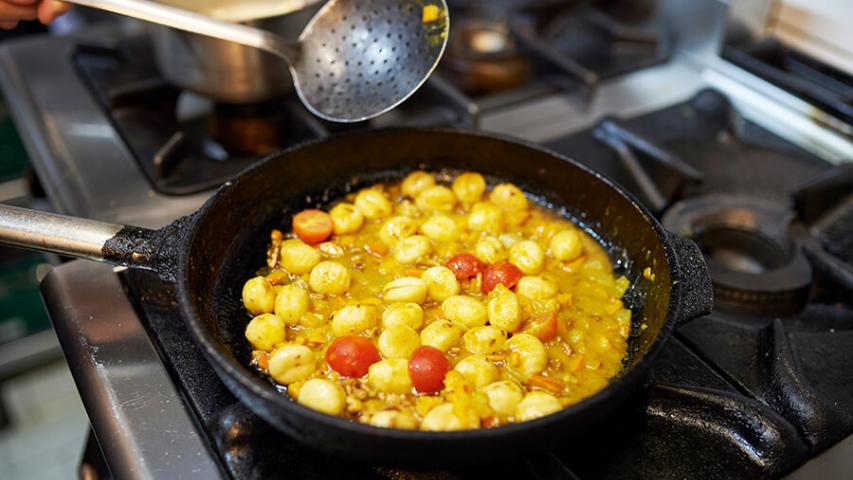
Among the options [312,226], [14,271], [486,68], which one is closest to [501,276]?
[312,226]

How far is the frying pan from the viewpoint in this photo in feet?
3.42

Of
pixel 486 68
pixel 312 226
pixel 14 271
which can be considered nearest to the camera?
pixel 312 226

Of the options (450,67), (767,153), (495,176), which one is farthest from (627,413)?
(450,67)

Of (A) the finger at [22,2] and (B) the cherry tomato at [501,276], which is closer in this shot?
(B) the cherry tomato at [501,276]

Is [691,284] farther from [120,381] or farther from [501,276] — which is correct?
[120,381]

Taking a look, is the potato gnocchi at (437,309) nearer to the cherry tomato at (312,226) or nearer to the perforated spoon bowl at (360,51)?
the cherry tomato at (312,226)

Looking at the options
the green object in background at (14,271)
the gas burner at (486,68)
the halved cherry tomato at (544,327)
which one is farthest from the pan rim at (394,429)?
the green object in background at (14,271)

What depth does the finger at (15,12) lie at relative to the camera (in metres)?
1.74

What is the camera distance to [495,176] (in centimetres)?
180

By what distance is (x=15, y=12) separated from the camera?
69.0 inches

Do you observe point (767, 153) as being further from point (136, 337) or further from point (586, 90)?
point (136, 337)

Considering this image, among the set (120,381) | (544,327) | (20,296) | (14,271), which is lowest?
(20,296)

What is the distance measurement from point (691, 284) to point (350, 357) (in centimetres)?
62

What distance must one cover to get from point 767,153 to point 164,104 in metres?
1.78
